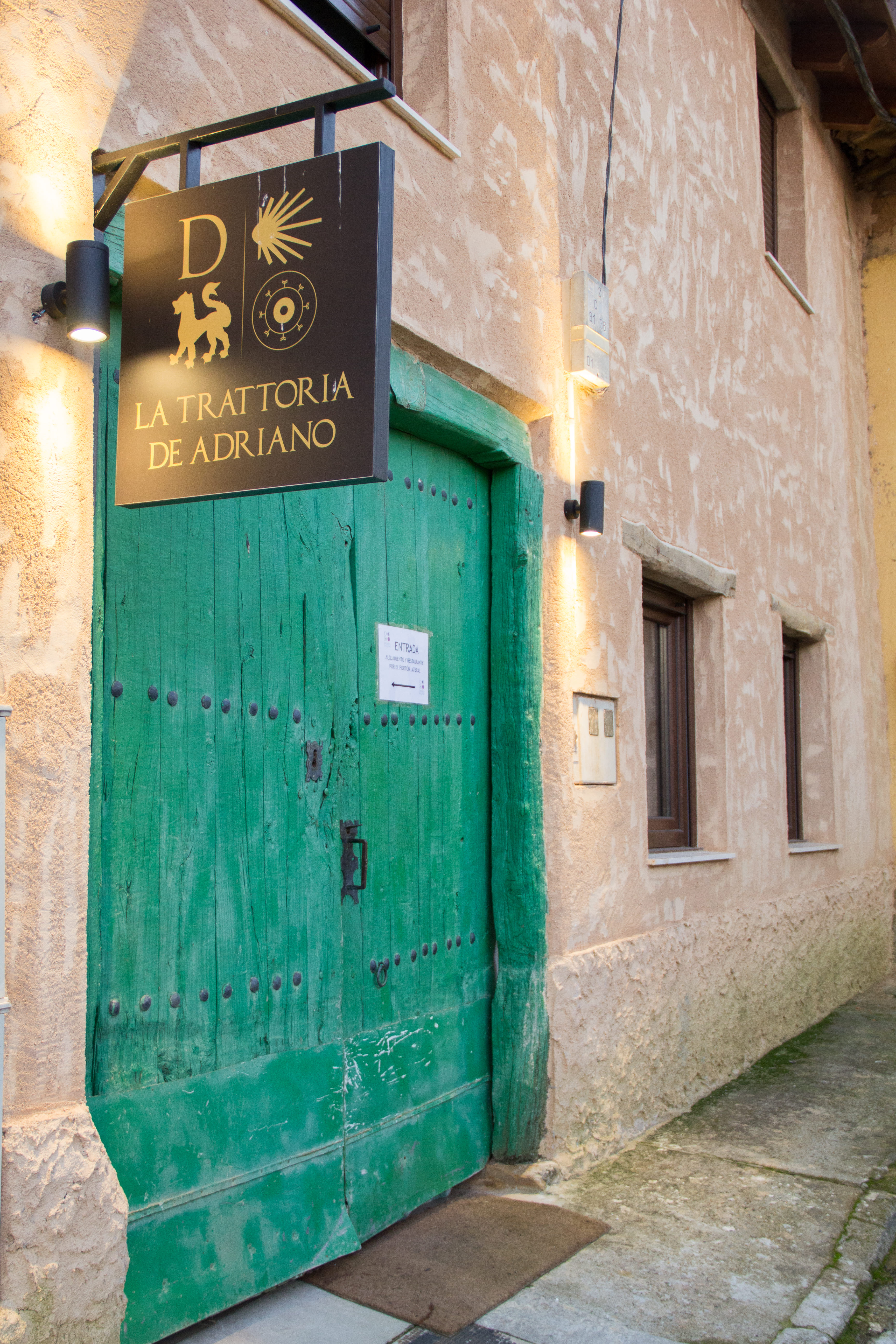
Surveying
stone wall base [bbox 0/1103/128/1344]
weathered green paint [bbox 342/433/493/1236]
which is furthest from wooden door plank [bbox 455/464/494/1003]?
stone wall base [bbox 0/1103/128/1344]

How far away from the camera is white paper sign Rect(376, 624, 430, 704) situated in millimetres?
3375

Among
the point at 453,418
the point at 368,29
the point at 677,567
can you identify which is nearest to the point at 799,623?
the point at 677,567

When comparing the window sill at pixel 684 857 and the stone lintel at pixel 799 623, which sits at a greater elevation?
the stone lintel at pixel 799 623

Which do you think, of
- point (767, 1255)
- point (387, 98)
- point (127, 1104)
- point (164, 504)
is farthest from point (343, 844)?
point (387, 98)

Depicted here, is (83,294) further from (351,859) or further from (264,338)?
(351,859)

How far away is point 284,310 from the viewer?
215 cm

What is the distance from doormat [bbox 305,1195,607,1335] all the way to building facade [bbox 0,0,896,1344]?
0.31ft

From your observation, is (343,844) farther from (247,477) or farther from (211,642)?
(247,477)

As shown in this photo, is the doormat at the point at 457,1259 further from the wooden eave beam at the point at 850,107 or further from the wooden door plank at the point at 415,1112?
the wooden eave beam at the point at 850,107

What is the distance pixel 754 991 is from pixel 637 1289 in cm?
266

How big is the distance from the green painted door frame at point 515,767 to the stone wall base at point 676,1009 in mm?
82

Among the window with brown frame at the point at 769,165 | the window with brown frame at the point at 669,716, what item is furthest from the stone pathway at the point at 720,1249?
the window with brown frame at the point at 769,165

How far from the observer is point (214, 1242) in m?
2.65

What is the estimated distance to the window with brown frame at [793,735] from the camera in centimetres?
694
